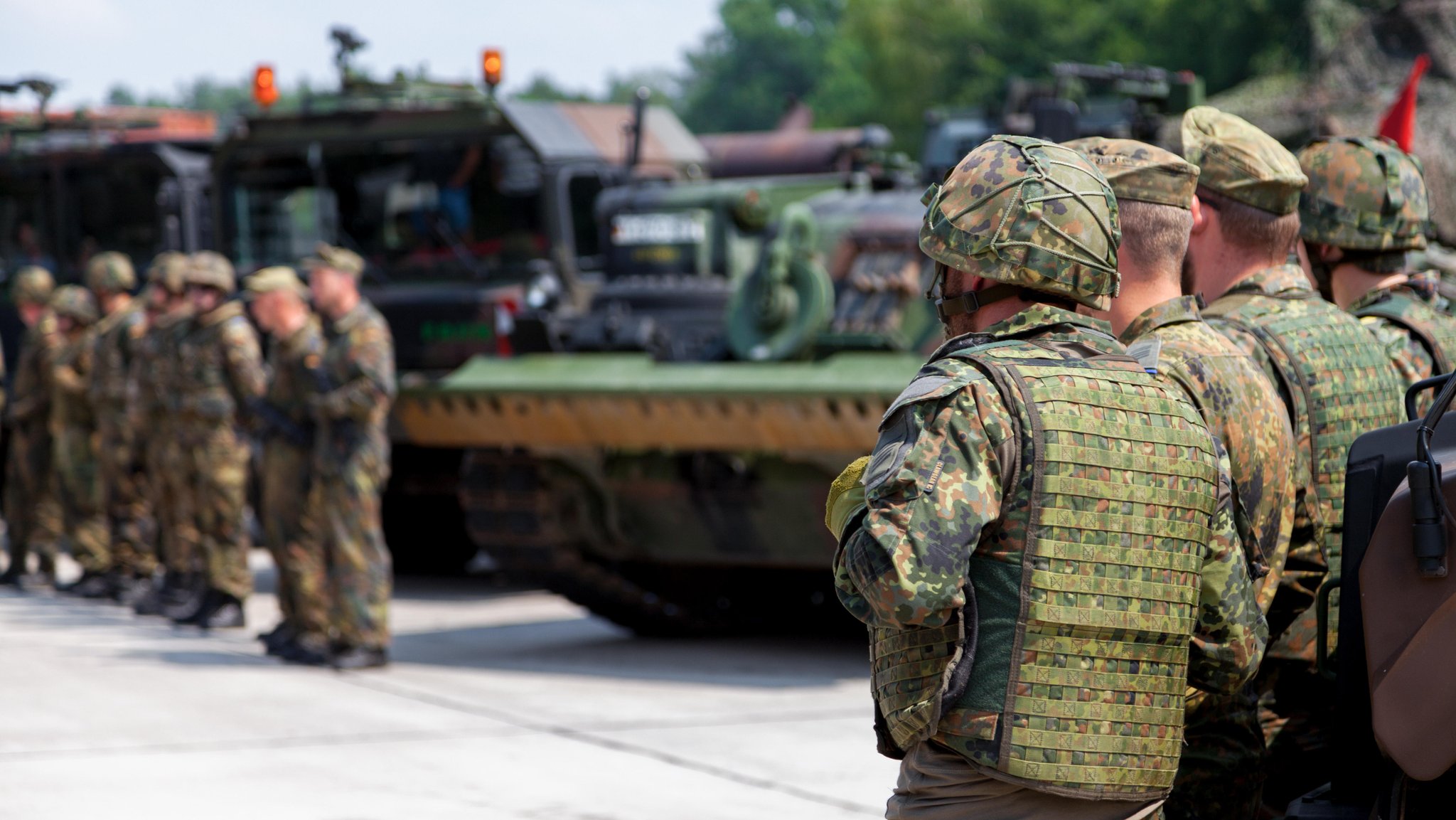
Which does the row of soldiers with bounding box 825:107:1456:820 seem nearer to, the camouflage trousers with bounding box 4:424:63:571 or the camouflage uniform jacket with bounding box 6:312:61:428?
the camouflage uniform jacket with bounding box 6:312:61:428

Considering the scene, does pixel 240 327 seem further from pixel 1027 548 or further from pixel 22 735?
pixel 1027 548

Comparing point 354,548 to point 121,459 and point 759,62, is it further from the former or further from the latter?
point 759,62

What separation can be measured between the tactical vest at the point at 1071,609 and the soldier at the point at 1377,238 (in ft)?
5.21

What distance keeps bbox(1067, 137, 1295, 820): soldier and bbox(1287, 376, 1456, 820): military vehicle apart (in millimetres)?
263

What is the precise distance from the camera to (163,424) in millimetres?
10164

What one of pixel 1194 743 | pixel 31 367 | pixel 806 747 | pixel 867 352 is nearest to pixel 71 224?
pixel 31 367

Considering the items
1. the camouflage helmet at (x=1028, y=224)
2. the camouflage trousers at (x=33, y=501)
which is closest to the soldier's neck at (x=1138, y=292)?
the camouflage helmet at (x=1028, y=224)

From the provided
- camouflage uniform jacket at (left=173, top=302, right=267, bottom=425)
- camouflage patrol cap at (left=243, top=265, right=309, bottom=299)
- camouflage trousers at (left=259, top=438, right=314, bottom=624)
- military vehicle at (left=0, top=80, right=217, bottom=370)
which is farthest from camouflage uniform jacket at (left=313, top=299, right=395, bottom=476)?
military vehicle at (left=0, top=80, right=217, bottom=370)

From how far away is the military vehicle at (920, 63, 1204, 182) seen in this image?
8242mm

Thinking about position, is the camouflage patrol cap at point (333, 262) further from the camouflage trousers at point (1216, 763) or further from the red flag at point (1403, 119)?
the camouflage trousers at point (1216, 763)

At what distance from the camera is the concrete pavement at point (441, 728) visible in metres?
5.82

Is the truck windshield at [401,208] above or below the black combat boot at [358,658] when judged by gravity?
above

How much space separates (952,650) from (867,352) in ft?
18.6

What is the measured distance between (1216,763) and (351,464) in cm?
533
